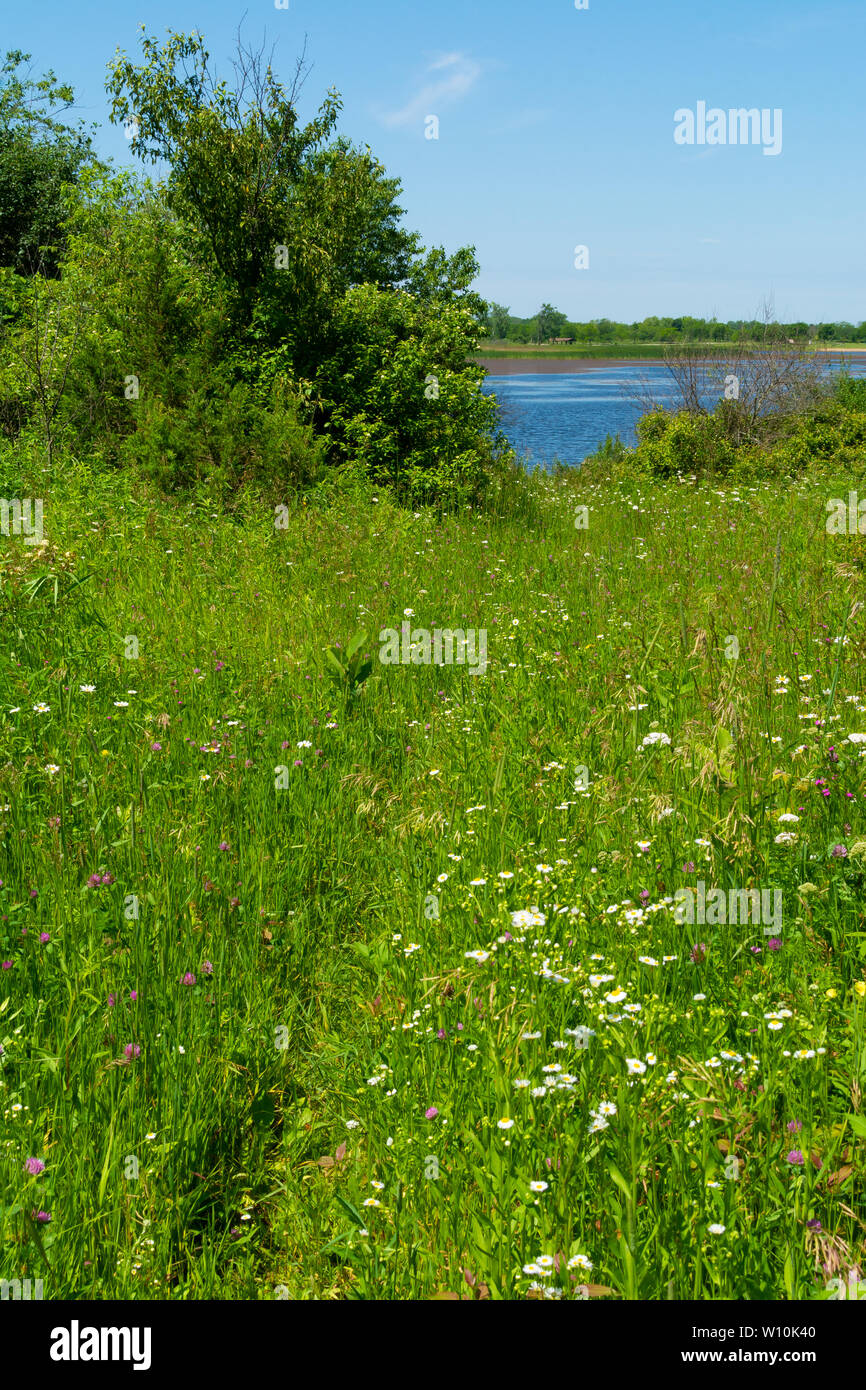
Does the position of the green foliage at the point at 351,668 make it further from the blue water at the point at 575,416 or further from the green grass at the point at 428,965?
the blue water at the point at 575,416

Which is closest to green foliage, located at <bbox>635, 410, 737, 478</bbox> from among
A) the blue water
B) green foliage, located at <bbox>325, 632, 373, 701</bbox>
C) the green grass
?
the blue water

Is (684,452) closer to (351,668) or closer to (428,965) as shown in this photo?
(351,668)

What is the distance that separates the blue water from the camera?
25.6 metres

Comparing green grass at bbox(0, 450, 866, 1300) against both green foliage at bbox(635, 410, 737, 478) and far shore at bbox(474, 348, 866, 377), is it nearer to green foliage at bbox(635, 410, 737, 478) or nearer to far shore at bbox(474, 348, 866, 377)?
green foliage at bbox(635, 410, 737, 478)

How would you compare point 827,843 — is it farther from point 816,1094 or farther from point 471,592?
point 471,592

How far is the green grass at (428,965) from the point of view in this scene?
7.22 feet

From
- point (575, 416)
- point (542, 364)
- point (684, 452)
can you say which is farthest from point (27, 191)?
point (542, 364)

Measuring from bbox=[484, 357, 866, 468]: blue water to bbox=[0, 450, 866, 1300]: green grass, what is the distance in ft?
31.5

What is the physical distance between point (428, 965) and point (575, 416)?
73.5 meters

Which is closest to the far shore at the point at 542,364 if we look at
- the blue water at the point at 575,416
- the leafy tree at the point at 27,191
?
the blue water at the point at 575,416

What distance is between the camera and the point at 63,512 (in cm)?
908

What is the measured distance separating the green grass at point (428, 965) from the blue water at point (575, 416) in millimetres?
9613

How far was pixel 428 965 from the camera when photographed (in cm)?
334

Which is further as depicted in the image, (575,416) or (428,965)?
(575,416)
